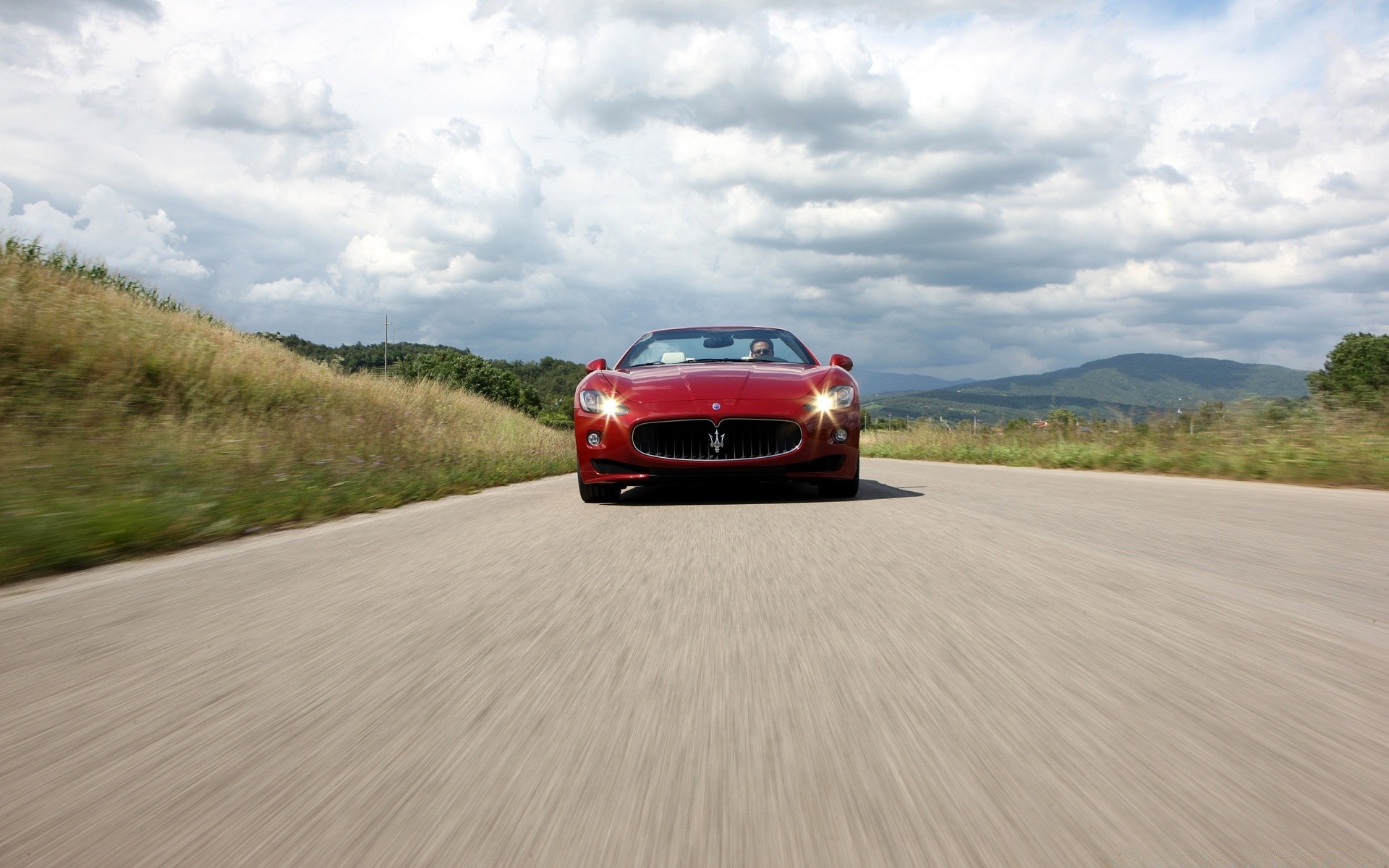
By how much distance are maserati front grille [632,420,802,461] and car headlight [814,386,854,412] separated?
301 millimetres

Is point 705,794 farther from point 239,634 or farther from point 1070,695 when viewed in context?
point 239,634

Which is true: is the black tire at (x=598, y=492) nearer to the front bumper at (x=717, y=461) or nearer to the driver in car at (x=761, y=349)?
the front bumper at (x=717, y=461)

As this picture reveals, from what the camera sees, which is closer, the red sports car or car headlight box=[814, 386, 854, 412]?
the red sports car

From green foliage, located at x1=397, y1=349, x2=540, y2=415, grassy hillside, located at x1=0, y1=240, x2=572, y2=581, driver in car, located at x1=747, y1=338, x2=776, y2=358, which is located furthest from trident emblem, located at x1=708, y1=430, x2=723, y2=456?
green foliage, located at x1=397, y1=349, x2=540, y2=415

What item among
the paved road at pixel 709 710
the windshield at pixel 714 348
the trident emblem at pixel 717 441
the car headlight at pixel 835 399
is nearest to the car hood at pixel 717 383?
the car headlight at pixel 835 399

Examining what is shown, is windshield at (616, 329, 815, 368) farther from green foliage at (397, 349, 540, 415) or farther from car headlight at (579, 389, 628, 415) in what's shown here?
green foliage at (397, 349, 540, 415)

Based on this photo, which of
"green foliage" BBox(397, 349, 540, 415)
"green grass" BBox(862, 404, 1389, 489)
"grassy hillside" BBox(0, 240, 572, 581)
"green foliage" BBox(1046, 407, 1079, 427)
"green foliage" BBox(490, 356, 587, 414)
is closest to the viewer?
"grassy hillside" BBox(0, 240, 572, 581)

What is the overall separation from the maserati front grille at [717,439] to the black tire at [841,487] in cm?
63

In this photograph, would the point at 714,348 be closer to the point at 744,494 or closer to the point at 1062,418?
the point at 744,494

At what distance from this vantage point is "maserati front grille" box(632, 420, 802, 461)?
716 centimetres

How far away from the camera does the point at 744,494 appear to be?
8414 mm

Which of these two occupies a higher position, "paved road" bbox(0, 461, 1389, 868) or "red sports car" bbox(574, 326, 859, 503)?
"red sports car" bbox(574, 326, 859, 503)

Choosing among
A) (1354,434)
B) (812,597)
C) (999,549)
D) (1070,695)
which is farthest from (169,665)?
(1354,434)

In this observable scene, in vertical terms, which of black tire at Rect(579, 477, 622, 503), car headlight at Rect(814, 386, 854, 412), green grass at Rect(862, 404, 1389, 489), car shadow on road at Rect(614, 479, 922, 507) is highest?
car headlight at Rect(814, 386, 854, 412)
